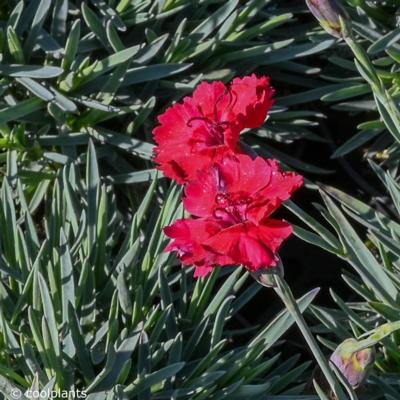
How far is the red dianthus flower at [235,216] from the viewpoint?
3.15 feet

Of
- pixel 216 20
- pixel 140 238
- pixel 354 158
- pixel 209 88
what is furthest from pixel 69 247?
pixel 354 158

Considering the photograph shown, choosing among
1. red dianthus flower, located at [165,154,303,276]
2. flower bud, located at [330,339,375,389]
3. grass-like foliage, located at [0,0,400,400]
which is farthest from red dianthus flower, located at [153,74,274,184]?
flower bud, located at [330,339,375,389]

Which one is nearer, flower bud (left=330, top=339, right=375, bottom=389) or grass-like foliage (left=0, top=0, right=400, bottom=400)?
flower bud (left=330, top=339, right=375, bottom=389)

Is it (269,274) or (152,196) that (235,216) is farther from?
(152,196)

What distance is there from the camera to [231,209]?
3.28 ft

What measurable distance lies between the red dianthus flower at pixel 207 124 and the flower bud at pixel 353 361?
0.27 m

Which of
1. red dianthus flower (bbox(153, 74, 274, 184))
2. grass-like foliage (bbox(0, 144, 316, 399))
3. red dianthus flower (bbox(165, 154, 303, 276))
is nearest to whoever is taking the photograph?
red dianthus flower (bbox(165, 154, 303, 276))

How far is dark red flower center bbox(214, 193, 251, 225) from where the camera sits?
39.2 inches

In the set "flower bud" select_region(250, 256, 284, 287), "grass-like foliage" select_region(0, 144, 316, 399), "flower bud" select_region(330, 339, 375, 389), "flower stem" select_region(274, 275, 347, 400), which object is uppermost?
"flower bud" select_region(250, 256, 284, 287)

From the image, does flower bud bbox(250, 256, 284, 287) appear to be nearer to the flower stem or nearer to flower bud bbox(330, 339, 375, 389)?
the flower stem

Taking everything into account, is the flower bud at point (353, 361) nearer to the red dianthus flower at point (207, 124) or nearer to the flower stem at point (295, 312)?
the flower stem at point (295, 312)

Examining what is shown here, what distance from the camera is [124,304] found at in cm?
133

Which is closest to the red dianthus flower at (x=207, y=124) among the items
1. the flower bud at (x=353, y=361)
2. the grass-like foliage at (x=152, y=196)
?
the grass-like foliage at (x=152, y=196)

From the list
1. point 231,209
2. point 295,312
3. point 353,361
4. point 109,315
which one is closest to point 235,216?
point 231,209
